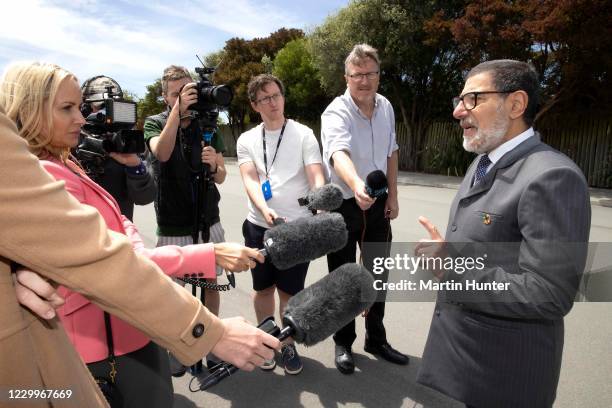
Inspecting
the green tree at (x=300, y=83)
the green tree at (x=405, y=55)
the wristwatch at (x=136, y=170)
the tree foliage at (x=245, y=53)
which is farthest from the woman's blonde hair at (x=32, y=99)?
the tree foliage at (x=245, y=53)

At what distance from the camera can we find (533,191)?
5.18ft

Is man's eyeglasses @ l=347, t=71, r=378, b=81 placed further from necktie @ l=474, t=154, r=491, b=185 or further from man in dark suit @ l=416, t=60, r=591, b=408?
necktie @ l=474, t=154, r=491, b=185

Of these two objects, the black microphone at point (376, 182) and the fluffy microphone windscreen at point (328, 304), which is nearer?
the fluffy microphone windscreen at point (328, 304)

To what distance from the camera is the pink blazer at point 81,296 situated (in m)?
1.59

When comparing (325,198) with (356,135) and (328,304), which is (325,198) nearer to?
(328,304)

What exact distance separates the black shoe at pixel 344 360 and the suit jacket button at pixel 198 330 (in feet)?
7.13

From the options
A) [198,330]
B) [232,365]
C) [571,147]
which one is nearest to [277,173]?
[232,365]

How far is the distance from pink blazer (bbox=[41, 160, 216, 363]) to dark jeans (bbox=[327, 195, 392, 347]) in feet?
5.51

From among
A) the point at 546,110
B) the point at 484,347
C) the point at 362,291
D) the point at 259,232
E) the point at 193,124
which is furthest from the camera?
the point at 546,110

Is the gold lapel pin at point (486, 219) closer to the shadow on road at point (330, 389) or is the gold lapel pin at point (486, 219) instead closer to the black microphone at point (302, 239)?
the black microphone at point (302, 239)

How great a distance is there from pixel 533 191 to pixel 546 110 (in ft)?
39.7

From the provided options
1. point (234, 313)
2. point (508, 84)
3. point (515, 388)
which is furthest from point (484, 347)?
point (234, 313)

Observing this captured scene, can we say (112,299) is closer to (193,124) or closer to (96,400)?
(96,400)

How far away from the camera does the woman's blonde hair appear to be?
5.16ft
